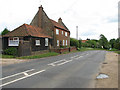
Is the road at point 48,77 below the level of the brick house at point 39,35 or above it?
below

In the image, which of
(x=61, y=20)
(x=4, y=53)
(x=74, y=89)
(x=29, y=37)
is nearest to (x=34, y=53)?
(x=29, y=37)

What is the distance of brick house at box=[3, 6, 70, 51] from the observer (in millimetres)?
21859

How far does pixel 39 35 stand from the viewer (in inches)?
969

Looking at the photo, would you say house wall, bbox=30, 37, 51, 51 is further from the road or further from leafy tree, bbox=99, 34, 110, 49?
leafy tree, bbox=99, 34, 110, 49

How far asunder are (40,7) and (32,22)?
4.96 metres

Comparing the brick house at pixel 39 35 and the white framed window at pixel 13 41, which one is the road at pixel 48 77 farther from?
the white framed window at pixel 13 41

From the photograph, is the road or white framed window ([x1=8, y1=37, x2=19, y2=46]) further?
white framed window ([x1=8, y1=37, x2=19, y2=46])

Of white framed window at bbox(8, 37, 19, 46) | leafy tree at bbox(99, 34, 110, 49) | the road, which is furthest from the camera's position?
leafy tree at bbox(99, 34, 110, 49)

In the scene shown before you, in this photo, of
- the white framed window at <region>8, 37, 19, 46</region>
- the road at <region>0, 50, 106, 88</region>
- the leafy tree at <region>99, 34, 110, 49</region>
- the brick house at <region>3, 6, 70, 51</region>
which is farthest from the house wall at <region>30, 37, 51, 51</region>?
the leafy tree at <region>99, 34, 110, 49</region>

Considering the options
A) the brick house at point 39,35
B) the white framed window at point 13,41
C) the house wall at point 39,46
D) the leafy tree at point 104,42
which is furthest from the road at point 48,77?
the leafy tree at point 104,42

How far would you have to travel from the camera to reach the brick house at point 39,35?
21859 mm

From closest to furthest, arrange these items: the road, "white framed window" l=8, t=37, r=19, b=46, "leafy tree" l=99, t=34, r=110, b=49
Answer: the road
"white framed window" l=8, t=37, r=19, b=46
"leafy tree" l=99, t=34, r=110, b=49

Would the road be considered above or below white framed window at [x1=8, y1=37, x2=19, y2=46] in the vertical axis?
below

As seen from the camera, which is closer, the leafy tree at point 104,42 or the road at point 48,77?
the road at point 48,77
